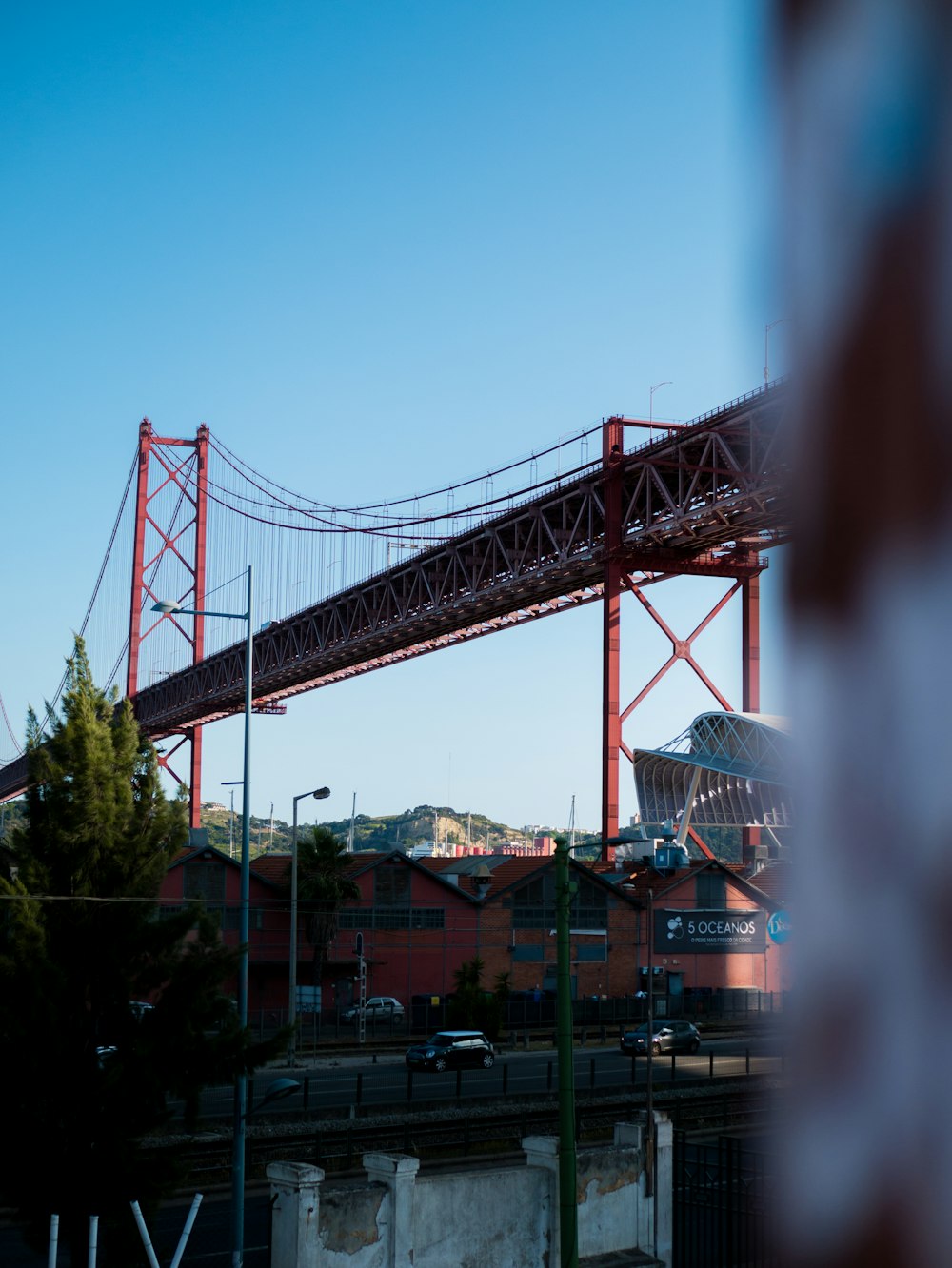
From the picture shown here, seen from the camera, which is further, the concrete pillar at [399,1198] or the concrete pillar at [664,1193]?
the concrete pillar at [664,1193]

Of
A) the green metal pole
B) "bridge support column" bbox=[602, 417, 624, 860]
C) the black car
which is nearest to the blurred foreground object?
the green metal pole

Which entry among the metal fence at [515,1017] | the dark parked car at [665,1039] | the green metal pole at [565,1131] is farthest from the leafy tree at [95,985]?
the metal fence at [515,1017]

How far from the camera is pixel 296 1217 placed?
42.8ft

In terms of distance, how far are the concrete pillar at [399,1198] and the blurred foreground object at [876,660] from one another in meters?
14.0

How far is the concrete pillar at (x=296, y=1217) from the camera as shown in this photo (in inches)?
513

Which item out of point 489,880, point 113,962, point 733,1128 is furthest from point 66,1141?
point 489,880

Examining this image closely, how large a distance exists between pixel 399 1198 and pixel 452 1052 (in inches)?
790

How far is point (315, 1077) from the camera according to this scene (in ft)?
103

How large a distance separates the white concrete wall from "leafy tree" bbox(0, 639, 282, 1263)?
1626 mm

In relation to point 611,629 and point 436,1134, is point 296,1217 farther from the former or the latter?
point 611,629

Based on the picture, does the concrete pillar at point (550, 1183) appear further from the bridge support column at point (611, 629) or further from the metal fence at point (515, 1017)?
the bridge support column at point (611, 629)

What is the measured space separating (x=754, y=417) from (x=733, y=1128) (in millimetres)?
25761

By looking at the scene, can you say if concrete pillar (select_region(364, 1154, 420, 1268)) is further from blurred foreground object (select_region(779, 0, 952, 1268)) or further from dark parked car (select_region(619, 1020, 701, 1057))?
dark parked car (select_region(619, 1020, 701, 1057))

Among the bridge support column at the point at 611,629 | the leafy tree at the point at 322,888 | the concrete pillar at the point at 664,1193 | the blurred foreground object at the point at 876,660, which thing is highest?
the bridge support column at the point at 611,629
